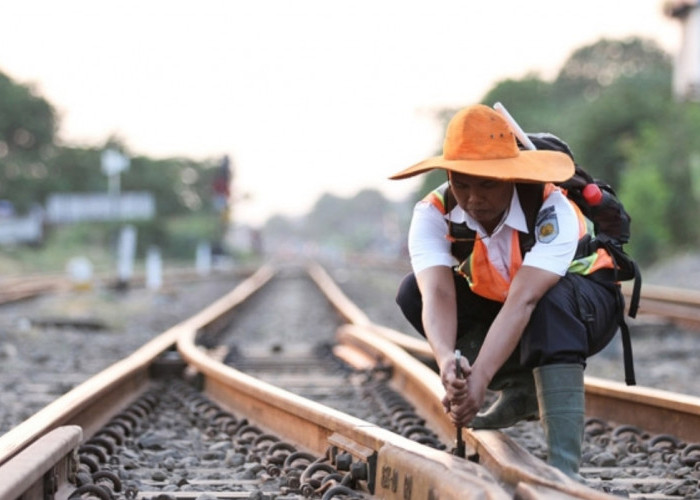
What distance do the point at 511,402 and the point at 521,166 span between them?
34.2 inches

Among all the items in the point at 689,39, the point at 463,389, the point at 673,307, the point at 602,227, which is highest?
the point at 689,39

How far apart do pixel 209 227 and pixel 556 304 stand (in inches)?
2094

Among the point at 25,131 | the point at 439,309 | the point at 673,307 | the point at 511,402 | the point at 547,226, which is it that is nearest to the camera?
the point at 547,226

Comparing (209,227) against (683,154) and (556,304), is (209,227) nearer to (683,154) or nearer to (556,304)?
(683,154)

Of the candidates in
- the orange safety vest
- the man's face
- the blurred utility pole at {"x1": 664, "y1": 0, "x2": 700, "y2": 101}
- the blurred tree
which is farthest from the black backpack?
the blurred tree

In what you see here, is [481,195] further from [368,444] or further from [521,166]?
[368,444]

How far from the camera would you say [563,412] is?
9.61ft

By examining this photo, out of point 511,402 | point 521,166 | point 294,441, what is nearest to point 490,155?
point 521,166

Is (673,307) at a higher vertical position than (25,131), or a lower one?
higher

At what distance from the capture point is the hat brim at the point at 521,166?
277 cm

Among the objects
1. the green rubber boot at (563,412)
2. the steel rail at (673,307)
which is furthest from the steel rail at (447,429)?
the steel rail at (673,307)

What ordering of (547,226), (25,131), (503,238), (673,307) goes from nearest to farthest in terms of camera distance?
(547,226) < (503,238) < (673,307) < (25,131)

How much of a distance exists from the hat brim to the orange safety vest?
10cm

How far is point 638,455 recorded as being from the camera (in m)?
3.87
